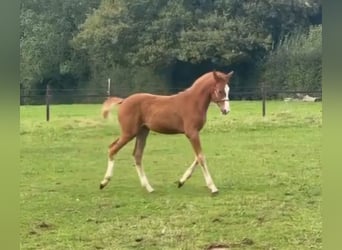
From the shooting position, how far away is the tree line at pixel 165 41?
17.3ft

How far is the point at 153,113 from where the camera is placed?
5.29m

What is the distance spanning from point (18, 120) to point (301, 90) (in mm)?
1251

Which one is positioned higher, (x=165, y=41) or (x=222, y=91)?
(x=165, y=41)

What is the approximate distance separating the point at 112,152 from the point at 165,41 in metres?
0.54

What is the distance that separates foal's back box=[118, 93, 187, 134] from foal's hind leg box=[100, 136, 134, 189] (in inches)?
1.8

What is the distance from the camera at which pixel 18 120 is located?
17.3 feet

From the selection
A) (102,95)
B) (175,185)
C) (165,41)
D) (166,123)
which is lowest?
(175,185)

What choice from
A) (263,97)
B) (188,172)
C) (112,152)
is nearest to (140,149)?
Answer: (112,152)

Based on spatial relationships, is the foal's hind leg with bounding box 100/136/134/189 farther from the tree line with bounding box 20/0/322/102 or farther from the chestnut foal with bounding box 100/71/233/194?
the tree line with bounding box 20/0/322/102

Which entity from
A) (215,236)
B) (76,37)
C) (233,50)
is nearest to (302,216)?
(215,236)

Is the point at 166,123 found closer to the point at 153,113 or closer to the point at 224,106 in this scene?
the point at 153,113

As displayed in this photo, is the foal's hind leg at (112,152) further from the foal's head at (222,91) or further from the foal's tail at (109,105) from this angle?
the foal's head at (222,91)

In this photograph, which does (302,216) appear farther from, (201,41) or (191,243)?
(201,41)

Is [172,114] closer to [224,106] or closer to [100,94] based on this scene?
[224,106]
